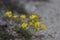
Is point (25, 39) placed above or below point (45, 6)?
below

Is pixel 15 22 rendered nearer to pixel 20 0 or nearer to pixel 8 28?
pixel 8 28

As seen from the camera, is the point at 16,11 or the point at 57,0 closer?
the point at 16,11

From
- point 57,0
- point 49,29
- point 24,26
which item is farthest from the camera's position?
point 57,0

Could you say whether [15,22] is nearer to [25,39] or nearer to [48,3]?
[25,39]

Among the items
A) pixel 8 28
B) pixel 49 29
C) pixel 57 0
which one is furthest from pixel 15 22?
pixel 57 0

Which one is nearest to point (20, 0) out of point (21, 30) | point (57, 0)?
point (57, 0)

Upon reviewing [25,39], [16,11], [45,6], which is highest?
[45,6]

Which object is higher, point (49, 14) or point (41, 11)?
point (41, 11)

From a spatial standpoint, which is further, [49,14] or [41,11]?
[41,11]

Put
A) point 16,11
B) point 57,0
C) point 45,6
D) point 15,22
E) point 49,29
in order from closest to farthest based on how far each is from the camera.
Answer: point 15,22, point 49,29, point 16,11, point 45,6, point 57,0
